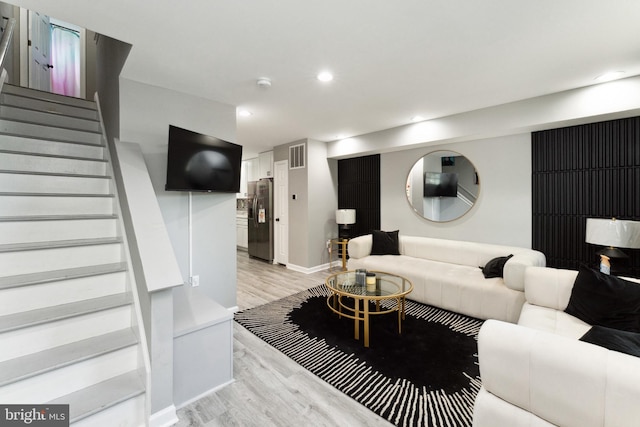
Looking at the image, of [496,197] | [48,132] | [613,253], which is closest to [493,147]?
Answer: [496,197]

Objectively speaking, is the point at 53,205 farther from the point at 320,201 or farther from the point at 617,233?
the point at 617,233

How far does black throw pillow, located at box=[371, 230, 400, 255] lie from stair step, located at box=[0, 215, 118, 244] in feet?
11.1

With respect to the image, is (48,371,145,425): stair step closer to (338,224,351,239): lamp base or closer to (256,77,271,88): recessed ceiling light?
(256,77,271,88): recessed ceiling light

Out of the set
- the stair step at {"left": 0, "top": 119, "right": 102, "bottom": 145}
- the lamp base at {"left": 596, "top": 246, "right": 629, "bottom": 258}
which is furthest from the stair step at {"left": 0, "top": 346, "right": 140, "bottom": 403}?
the lamp base at {"left": 596, "top": 246, "right": 629, "bottom": 258}

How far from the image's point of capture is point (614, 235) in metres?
2.32

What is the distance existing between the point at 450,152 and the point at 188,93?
3.58 metres

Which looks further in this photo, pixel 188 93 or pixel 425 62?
pixel 188 93

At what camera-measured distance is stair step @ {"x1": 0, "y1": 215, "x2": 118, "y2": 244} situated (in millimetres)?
1886

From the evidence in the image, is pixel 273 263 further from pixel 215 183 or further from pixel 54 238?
pixel 54 238

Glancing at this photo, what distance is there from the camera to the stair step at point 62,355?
1.38 metres

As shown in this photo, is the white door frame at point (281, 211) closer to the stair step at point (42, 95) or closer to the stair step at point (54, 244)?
the stair step at point (42, 95)

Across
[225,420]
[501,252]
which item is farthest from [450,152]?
[225,420]

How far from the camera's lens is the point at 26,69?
3.93 meters

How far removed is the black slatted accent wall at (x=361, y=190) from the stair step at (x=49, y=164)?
12.5 feet
